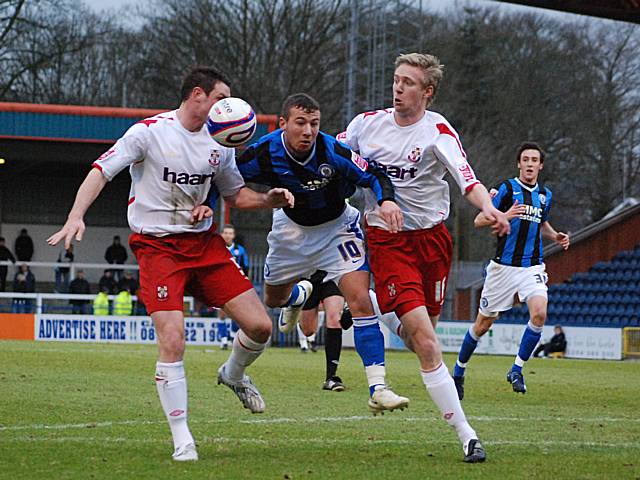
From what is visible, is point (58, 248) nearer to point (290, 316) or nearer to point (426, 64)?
point (290, 316)

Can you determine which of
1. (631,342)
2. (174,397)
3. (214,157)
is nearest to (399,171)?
(214,157)

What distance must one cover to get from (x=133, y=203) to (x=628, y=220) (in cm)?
2648

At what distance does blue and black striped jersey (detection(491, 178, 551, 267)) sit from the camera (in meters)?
13.0

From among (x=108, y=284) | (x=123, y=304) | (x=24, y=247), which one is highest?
(x=24, y=247)

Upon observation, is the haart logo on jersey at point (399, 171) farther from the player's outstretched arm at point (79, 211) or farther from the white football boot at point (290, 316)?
the white football boot at point (290, 316)

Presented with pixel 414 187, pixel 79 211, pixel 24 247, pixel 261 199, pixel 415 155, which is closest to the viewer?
pixel 79 211

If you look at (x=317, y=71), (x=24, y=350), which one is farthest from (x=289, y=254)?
(x=317, y=71)

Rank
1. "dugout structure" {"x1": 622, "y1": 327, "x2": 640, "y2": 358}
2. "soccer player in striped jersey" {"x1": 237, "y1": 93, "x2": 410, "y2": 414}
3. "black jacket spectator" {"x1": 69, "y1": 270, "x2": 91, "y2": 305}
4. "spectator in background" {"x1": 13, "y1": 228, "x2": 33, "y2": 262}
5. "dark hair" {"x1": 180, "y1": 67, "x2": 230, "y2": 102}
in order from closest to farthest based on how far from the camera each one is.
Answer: "dark hair" {"x1": 180, "y1": 67, "x2": 230, "y2": 102}, "soccer player in striped jersey" {"x1": 237, "y1": 93, "x2": 410, "y2": 414}, "dugout structure" {"x1": 622, "y1": 327, "x2": 640, "y2": 358}, "black jacket spectator" {"x1": 69, "y1": 270, "x2": 91, "y2": 305}, "spectator in background" {"x1": 13, "y1": 228, "x2": 33, "y2": 262}

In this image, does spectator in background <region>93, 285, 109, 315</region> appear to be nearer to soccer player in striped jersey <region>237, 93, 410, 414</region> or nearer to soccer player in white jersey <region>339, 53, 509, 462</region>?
soccer player in striped jersey <region>237, 93, 410, 414</region>

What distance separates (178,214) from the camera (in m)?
7.50

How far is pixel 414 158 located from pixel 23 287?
23.6 metres

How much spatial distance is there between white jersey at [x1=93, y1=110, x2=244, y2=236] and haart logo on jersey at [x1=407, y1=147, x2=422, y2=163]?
1384mm

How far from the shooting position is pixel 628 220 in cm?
3198

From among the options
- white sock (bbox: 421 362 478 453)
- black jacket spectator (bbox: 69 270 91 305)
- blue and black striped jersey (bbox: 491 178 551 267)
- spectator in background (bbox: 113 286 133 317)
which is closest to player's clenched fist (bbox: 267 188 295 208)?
white sock (bbox: 421 362 478 453)
